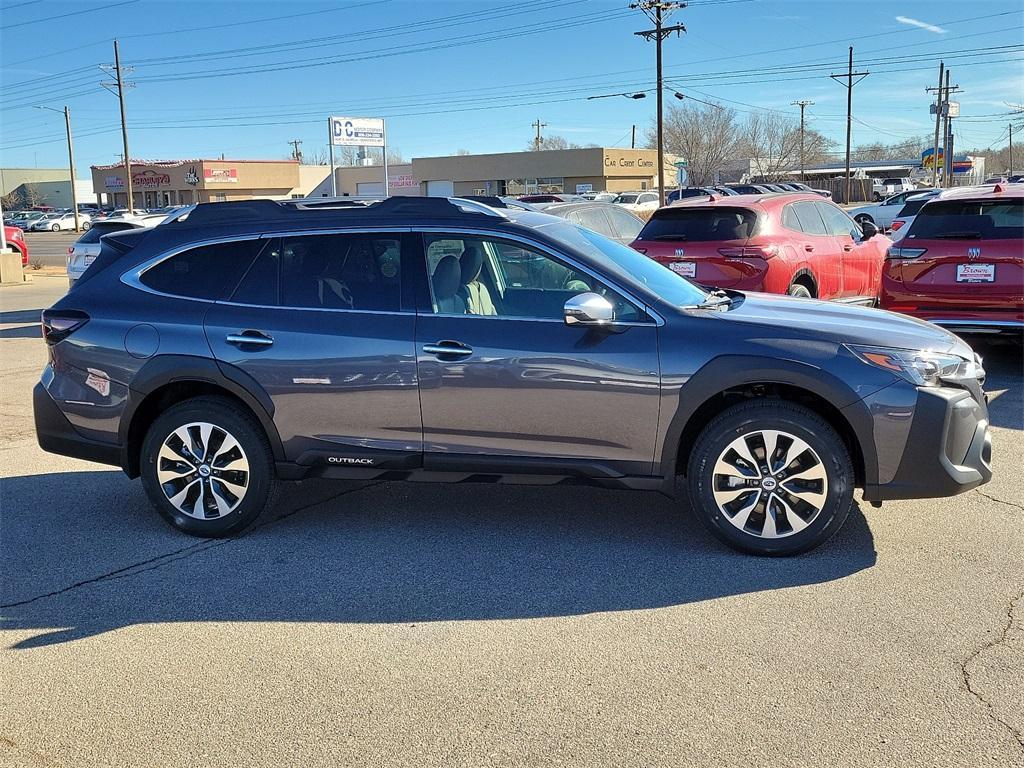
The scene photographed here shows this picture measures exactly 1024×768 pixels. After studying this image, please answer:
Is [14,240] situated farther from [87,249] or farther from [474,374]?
[474,374]

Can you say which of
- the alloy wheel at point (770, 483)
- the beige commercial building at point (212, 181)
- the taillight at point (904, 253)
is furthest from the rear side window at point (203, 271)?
the beige commercial building at point (212, 181)

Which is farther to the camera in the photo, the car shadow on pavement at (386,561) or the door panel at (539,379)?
the door panel at (539,379)

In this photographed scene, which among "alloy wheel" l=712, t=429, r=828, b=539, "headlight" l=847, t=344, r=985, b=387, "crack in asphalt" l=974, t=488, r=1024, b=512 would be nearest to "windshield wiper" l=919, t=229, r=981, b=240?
"crack in asphalt" l=974, t=488, r=1024, b=512

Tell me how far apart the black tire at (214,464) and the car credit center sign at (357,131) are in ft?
96.2

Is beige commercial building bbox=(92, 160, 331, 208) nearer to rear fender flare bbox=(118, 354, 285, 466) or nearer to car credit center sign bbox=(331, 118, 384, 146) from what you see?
car credit center sign bbox=(331, 118, 384, 146)

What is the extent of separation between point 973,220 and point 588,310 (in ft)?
20.0

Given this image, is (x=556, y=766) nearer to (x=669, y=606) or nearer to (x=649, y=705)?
(x=649, y=705)

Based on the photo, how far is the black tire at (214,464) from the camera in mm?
5168

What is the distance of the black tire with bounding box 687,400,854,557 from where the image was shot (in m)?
4.63

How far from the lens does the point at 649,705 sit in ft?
11.3

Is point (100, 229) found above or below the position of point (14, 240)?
above

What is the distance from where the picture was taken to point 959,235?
9109mm

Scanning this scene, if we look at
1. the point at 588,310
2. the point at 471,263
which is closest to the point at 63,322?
the point at 471,263

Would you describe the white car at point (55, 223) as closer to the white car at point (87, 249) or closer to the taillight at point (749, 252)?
the white car at point (87, 249)
